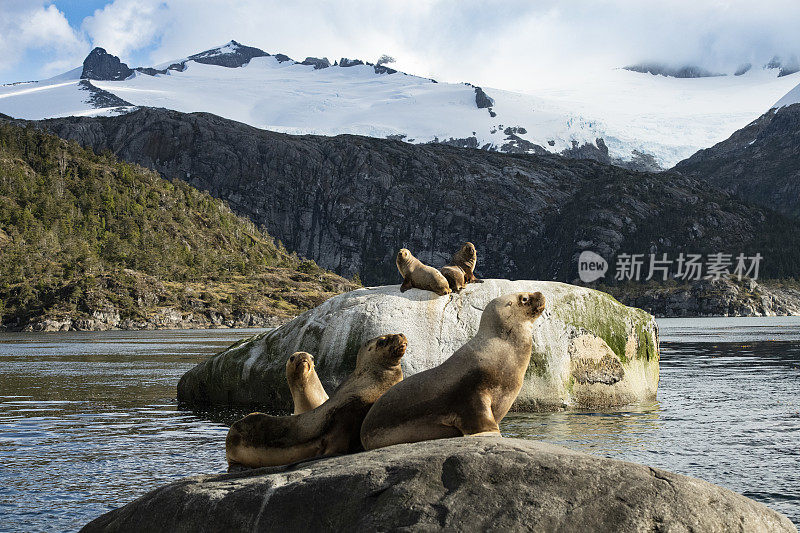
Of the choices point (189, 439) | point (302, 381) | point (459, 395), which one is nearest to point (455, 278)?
point (189, 439)

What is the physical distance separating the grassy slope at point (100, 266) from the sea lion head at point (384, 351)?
432 ft

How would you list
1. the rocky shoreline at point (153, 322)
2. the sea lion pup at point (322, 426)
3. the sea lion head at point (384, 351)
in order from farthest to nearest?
1. the rocky shoreline at point (153, 322)
2. the sea lion head at point (384, 351)
3. the sea lion pup at point (322, 426)

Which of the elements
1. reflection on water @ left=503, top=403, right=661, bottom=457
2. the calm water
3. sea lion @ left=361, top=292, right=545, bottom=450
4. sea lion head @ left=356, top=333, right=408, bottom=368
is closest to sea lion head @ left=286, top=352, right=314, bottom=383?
sea lion head @ left=356, top=333, right=408, bottom=368

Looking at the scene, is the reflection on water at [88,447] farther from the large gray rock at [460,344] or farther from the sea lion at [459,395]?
the sea lion at [459,395]

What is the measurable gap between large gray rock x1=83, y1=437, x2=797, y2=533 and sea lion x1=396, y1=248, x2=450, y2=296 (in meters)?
11.5

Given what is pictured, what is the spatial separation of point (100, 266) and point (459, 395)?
161894mm

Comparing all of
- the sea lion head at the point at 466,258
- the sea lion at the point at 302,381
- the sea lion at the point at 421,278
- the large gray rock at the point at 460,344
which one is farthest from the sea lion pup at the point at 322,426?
the sea lion head at the point at 466,258

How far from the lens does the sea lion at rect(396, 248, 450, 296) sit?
18.7m

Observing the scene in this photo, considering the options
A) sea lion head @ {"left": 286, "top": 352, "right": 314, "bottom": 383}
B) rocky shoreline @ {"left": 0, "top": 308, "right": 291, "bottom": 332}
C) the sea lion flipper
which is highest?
sea lion head @ {"left": 286, "top": 352, "right": 314, "bottom": 383}

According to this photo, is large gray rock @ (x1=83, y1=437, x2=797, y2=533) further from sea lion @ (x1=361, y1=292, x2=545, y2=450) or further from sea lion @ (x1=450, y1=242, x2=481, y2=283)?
sea lion @ (x1=450, y1=242, x2=481, y2=283)

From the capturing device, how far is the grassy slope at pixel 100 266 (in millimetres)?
137875

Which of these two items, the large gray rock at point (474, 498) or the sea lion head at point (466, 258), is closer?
the large gray rock at point (474, 498)

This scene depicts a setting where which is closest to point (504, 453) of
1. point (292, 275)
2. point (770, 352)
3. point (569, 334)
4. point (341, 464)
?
point (341, 464)

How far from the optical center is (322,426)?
8.66 m
